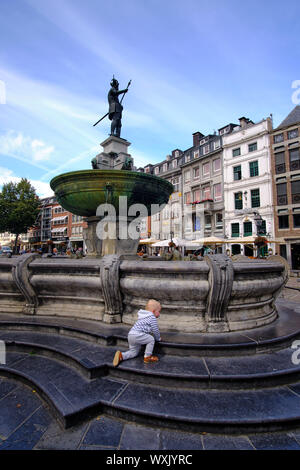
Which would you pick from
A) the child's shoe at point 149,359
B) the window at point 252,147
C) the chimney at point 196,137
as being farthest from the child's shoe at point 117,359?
the chimney at point 196,137

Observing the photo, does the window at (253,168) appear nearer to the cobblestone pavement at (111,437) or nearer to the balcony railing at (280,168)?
the balcony railing at (280,168)

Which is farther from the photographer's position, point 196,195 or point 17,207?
point 196,195

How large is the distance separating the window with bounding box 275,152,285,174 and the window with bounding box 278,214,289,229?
4838 mm

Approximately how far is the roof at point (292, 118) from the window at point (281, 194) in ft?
20.4

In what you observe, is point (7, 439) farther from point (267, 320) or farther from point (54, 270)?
point (267, 320)

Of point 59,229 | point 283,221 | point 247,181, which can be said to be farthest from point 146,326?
point 59,229

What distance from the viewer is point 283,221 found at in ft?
82.9

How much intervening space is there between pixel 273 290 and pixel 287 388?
1.73 m

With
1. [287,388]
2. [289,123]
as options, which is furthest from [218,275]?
[289,123]

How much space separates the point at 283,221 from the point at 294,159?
638 centimetres

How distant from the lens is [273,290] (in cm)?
395

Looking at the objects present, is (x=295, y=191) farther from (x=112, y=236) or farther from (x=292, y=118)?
(x=112, y=236)

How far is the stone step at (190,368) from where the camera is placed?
2.42 metres

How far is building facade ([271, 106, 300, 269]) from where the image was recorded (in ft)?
79.9
